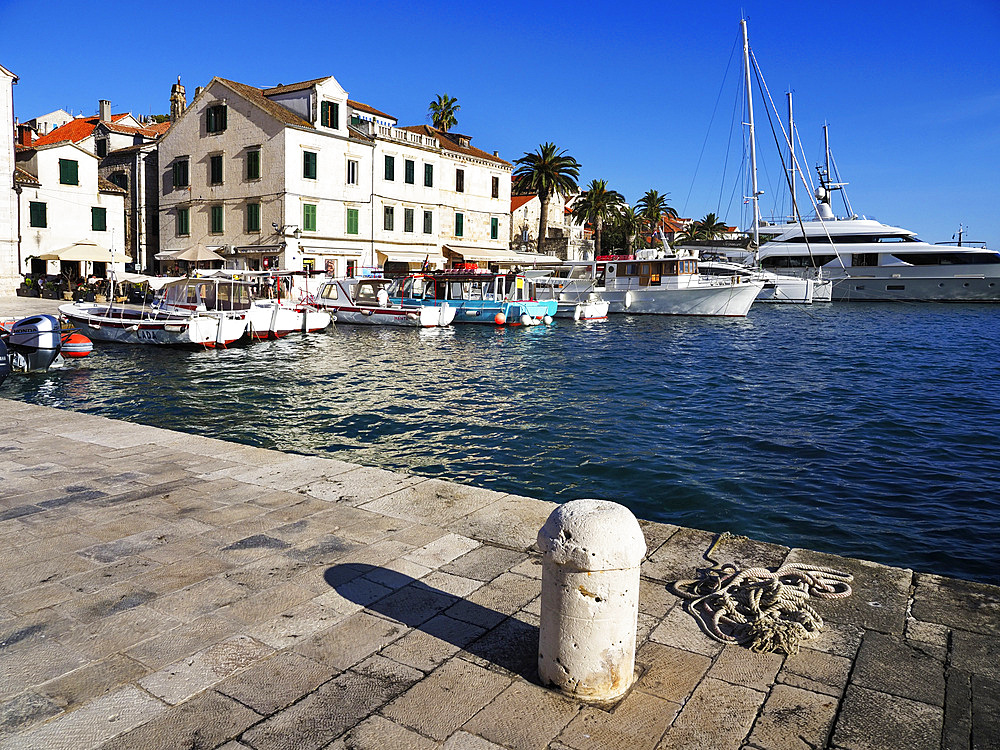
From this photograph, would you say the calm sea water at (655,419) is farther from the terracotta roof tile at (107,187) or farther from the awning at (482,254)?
the terracotta roof tile at (107,187)

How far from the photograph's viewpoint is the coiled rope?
419 cm

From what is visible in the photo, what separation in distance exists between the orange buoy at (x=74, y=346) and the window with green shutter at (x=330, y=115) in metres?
24.7

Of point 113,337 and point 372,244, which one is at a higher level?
point 372,244

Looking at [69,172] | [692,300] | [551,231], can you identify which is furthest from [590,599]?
[551,231]

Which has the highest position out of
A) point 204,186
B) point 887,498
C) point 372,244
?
point 204,186

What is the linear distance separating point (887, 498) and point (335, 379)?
13.4 metres

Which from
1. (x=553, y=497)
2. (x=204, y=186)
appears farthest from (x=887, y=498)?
(x=204, y=186)

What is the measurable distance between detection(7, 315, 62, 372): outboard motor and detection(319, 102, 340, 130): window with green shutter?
26711mm

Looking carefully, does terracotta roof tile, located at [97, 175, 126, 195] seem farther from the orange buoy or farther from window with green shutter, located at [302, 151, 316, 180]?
the orange buoy

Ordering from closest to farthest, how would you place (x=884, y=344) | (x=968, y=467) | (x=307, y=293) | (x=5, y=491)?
1. (x=5, y=491)
2. (x=968, y=467)
3. (x=884, y=344)
4. (x=307, y=293)

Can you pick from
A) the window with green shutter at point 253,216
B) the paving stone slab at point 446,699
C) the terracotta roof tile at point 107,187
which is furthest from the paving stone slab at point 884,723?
the terracotta roof tile at point 107,187

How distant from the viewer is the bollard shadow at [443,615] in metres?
3.96

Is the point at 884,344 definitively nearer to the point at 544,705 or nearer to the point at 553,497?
the point at 553,497

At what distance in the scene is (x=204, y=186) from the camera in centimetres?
4275
